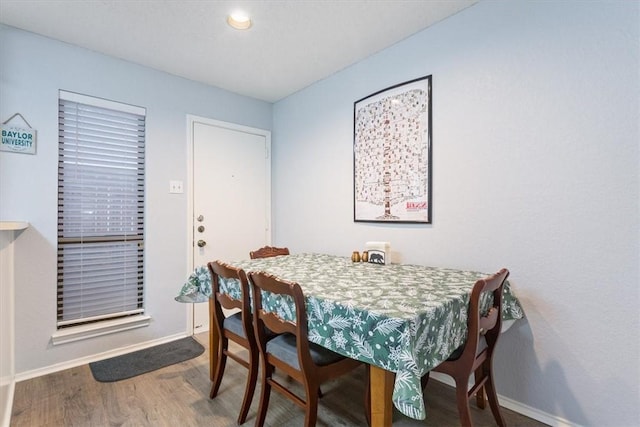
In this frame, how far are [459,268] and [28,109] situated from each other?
122 inches

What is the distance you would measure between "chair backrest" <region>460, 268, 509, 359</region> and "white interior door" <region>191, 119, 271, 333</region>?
7.97 feet

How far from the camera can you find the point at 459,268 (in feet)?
6.39

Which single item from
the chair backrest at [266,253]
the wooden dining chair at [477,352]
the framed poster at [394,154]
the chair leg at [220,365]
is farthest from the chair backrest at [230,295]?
the framed poster at [394,154]

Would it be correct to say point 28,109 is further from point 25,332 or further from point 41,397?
point 41,397

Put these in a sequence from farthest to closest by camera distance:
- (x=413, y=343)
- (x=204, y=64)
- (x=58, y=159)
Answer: (x=204, y=64), (x=58, y=159), (x=413, y=343)

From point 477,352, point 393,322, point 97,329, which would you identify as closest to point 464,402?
point 477,352

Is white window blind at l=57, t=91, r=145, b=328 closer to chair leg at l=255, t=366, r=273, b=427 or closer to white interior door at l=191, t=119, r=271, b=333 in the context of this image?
white interior door at l=191, t=119, r=271, b=333

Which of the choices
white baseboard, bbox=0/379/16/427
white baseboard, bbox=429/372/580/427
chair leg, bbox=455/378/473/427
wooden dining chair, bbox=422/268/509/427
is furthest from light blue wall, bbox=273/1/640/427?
white baseboard, bbox=0/379/16/427

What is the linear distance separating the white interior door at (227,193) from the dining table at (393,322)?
1471 mm

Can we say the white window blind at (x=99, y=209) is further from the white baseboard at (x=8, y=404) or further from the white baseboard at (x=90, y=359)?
the white baseboard at (x=8, y=404)

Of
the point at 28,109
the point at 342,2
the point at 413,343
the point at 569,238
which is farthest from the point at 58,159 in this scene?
the point at 569,238

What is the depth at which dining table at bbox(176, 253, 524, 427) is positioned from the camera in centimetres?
98

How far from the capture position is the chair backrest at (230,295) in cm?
153

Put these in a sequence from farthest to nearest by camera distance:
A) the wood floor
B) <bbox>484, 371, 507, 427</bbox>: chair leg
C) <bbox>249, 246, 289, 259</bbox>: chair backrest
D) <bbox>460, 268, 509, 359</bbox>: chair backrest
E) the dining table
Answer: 1. <bbox>249, 246, 289, 259</bbox>: chair backrest
2. the wood floor
3. <bbox>484, 371, 507, 427</bbox>: chair leg
4. <bbox>460, 268, 509, 359</bbox>: chair backrest
5. the dining table
